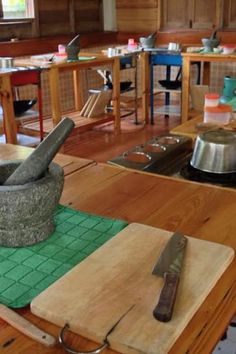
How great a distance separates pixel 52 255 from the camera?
0.87 m

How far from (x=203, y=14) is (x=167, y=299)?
546 cm

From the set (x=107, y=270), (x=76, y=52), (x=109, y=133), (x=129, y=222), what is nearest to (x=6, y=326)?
(x=107, y=270)

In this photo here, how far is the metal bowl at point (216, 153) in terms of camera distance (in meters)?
1.53

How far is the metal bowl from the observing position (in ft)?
5.01

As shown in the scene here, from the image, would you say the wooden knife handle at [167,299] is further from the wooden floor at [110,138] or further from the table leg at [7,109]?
the wooden floor at [110,138]

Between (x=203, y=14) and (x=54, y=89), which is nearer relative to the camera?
(x=54, y=89)

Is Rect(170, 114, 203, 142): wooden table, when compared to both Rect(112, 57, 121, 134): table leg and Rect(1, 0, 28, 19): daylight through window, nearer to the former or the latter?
Rect(112, 57, 121, 134): table leg

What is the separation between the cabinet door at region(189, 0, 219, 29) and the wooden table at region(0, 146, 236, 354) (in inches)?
184

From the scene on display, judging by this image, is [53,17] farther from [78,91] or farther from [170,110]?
[170,110]

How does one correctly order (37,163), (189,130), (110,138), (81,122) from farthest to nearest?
(110,138)
(81,122)
(189,130)
(37,163)

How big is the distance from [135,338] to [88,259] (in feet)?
0.74

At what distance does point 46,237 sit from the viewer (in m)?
0.93

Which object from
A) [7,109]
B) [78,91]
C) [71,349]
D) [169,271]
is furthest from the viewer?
[78,91]

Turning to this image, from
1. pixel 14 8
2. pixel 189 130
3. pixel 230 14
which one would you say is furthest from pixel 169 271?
pixel 230 14
